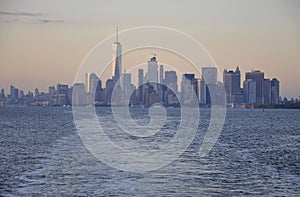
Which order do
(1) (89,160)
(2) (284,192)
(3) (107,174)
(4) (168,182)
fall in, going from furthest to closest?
(1) (89,160)
(3) (107,174)
(4) (168,182)
(2) (284,192)

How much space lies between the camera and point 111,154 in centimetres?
4734

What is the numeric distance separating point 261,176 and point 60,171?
11.8 meters

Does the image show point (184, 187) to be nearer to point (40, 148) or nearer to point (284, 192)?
point (284, 192)

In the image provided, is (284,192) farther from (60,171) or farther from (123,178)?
(60,171)

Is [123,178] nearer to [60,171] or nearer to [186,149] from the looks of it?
[60,171]

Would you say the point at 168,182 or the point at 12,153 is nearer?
the point at 168,182

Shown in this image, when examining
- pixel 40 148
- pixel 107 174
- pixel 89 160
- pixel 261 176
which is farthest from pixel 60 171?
pixel 40 148

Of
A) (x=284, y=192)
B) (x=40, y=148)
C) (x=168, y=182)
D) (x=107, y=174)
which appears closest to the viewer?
(x=284, y=192)

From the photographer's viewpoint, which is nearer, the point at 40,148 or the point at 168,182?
the point at 168,182

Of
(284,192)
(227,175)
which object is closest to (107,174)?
(227,175)

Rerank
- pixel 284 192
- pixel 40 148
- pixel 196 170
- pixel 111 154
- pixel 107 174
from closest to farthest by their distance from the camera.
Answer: pixel 284 192 → pixel 107 174 → pixel 196 170 → pixel 111 154 → pixel 40 148

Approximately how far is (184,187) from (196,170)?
7.21 m

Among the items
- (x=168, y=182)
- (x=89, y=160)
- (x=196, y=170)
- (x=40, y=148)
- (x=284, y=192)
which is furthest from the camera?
(x=40, y=148)

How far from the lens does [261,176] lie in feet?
119
